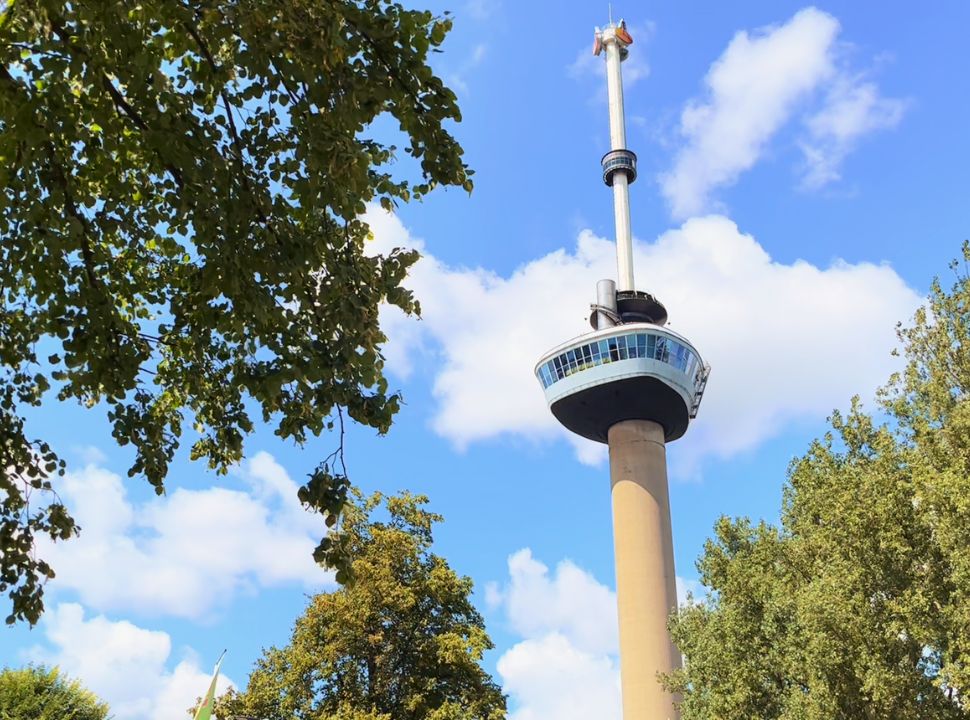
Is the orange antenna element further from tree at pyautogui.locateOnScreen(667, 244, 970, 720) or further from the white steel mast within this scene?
tree at pyautogui.locateOnScreen(667, 244, 970, 720)

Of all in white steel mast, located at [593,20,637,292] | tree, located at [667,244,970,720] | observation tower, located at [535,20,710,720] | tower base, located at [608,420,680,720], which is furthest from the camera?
white steel mast, located at [593,20,637,292]

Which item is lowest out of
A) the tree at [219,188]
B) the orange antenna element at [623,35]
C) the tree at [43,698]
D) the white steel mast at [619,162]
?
the tree at [219,188]

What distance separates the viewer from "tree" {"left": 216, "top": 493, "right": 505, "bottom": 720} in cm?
3338

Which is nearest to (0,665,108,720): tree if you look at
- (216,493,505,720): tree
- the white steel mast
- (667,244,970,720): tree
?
(216,493,505,720): tree

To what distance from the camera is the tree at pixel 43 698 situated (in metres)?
39.5

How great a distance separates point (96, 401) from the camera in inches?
443

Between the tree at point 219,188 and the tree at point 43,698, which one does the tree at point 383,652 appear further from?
the tree at point 219,188

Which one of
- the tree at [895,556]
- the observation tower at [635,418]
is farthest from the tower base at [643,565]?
the tree at [895,556]

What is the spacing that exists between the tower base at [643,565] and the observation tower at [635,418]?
8cm

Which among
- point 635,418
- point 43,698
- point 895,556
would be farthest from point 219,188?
point 635,418

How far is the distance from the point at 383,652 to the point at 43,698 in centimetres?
1765

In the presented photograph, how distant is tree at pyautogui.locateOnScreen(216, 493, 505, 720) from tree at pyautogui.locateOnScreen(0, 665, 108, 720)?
35.2 feet

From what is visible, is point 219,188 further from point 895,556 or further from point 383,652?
point 383,652

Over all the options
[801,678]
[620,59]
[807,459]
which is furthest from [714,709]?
[620,59]
